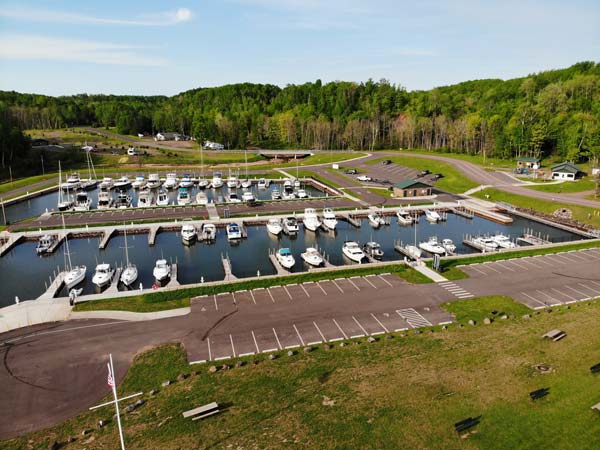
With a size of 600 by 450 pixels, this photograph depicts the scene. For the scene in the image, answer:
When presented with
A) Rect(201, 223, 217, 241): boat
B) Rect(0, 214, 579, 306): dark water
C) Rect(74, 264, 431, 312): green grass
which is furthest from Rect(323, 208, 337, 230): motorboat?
Rect(74, 264, 431, 312): green grass

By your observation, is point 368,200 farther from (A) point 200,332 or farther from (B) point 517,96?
(B) point 517,96

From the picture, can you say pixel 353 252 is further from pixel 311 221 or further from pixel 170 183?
pixel 170 183

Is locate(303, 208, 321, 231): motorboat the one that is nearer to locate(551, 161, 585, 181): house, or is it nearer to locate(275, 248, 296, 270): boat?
locate(275, 248, 296, 270): boat

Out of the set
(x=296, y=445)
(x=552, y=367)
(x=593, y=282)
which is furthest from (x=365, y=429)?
(x=593, y=282)

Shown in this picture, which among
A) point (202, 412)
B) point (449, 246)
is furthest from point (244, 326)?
point (449, 246)

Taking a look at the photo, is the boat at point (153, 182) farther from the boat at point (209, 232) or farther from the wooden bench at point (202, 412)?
the wooden bench at point (202, 412)
